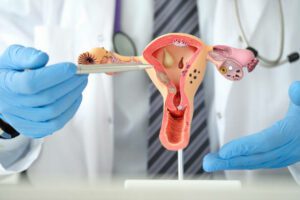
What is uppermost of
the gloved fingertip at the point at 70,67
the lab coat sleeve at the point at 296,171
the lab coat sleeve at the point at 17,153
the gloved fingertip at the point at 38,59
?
the gloved fingertip at the point at 38,59

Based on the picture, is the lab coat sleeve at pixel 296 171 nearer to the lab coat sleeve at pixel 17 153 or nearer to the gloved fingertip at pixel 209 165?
the gloved fingertip at pixel 209 165

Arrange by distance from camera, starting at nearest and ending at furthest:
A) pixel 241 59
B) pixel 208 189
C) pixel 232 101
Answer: pixel 208 189 < pixel 241 59 < pixel 232 101

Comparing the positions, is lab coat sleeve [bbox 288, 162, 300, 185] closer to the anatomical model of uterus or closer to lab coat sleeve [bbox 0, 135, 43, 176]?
the anatomical model of uterus

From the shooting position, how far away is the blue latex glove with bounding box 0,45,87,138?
0.59m

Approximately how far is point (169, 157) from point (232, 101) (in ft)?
0.68

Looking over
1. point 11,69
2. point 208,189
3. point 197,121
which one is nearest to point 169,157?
→ point 197,121

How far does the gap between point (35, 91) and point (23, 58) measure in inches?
2.6

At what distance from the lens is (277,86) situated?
2.70 ft

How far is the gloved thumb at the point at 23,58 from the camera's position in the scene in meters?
0.60

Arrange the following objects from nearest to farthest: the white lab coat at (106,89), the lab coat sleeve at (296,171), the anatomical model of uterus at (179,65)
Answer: the anatomical model of uterus at (179,65) → the lab coat sleeve at (296,171) → the white lab coat at (106,89)

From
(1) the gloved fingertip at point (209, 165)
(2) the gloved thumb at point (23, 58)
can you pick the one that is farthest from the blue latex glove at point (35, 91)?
(1) the gloved fingertip at point (209, 165)

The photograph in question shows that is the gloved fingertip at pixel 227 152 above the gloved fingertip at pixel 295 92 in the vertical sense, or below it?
below

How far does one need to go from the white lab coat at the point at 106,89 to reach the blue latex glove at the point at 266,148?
0.47ft

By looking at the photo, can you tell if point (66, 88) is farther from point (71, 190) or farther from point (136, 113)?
point (71, 190)
